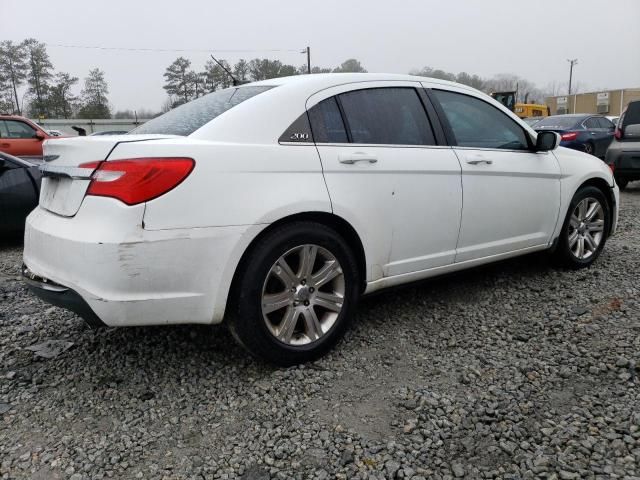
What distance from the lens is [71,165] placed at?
97.4 inches

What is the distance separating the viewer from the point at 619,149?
9273 millimetres

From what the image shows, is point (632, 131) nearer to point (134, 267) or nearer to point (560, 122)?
point (560, 122)

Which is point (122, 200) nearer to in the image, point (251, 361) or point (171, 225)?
point (171, 225)

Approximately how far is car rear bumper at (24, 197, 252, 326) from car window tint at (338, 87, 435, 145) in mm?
1023

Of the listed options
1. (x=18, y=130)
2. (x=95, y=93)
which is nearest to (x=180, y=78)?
(x=95, y=93)

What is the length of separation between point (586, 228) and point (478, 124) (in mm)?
1561

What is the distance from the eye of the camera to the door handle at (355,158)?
9.20 ft

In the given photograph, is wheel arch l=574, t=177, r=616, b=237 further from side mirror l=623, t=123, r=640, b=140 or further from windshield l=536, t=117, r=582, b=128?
windshield l=536, t=117, r=582, b=128

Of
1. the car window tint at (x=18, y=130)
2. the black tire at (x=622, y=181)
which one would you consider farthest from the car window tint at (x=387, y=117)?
the car window tint at (x=18, y=130)

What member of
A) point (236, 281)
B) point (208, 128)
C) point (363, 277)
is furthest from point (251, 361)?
point (208, 128)

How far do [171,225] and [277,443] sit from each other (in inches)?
41.6

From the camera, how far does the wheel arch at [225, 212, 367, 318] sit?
8.30ft

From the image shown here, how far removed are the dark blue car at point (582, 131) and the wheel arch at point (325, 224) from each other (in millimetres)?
10437

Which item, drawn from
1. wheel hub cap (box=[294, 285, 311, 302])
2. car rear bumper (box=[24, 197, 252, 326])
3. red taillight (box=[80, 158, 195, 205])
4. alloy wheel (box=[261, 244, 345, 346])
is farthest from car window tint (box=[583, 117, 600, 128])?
red taillight (box=[80, 158, 195, 205])
